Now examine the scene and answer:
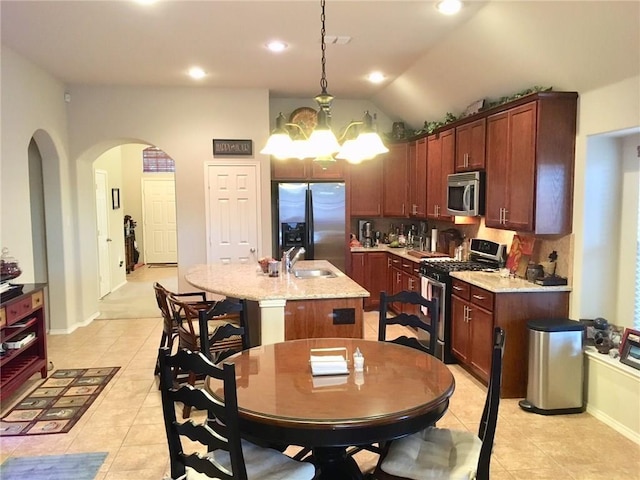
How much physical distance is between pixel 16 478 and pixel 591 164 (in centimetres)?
433

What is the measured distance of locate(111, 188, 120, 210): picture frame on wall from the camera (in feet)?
28.1

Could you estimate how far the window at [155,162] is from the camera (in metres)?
11.6

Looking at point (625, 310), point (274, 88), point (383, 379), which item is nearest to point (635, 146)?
point (625, 310)

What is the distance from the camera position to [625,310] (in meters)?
3.76

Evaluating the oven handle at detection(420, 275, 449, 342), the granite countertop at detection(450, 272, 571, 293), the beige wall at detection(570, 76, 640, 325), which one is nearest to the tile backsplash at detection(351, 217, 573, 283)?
the beige wall at detection(570, 76, 640, 325)

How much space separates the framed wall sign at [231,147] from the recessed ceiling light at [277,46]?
1913 mm

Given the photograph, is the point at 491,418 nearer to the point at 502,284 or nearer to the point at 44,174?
the point at 502,284

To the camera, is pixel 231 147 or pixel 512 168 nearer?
pixel 512 168

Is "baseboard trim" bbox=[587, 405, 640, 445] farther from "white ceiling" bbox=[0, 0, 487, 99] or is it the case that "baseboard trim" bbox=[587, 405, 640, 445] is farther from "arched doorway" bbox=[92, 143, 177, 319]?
"arched doorway" bbox=[92, 143, 177, 319]

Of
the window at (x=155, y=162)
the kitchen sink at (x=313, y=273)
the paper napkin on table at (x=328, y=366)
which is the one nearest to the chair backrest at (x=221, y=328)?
the paper napkin on table at (x=328, y=366)

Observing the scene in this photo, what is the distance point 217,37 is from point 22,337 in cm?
303

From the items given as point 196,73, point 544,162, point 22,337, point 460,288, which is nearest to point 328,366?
point 460,288

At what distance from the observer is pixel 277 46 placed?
4.53 m

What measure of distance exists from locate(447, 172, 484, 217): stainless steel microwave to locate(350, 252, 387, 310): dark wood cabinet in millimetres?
1636
